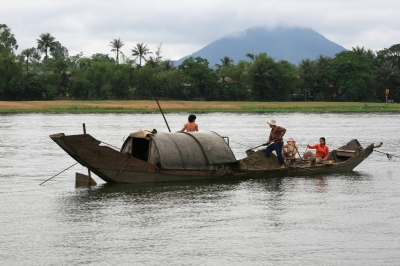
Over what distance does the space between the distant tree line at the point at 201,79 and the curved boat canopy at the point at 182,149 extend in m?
76.1

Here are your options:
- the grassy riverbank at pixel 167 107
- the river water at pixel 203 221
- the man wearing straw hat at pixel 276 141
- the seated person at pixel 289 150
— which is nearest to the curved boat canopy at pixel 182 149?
the river water at pixel 203 221

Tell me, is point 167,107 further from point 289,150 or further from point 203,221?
point 203,221

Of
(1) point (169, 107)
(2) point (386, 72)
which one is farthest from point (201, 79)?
(2) point (386, 72)

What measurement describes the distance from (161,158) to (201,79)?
82993mm

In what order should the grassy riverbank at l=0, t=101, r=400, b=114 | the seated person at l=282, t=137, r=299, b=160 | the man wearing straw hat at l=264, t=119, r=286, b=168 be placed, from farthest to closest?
the grassy riverbank at l=0, t=101, r=400, b=114
the seated person at l=282, t=137, r=299, b=160
the man wearing straw hat at l=264, t=119, r=286, b=168

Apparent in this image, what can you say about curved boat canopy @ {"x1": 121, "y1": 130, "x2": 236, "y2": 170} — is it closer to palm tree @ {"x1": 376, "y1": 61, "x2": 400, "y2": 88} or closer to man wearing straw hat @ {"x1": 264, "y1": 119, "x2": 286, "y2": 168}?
man wearing straw hat @ {"x1": 264, "y1": 119, "x2": 286, "y2": 168}

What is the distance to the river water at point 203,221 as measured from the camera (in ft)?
37.2

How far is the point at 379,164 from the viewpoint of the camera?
86.2 feet

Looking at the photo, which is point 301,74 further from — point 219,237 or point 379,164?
point 219,237

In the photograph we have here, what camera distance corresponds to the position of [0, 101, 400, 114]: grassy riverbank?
78562mm

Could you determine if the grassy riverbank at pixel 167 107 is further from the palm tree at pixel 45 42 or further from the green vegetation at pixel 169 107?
the palm tree at pixel 45 42

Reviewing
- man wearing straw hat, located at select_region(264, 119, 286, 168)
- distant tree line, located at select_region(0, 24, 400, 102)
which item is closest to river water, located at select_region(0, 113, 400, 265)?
man wearing straw hat, located at select_region(264, 119, 286, 168)

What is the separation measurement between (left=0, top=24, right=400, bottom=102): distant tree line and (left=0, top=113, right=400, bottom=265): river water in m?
77.0

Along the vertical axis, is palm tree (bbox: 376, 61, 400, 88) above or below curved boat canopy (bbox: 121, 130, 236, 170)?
above
